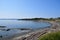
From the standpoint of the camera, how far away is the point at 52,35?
611 inches

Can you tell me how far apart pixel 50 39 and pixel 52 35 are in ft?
2.29

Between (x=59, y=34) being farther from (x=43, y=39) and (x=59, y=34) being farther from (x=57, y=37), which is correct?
(x=43, y=39)

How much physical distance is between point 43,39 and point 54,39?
1225 millimetres

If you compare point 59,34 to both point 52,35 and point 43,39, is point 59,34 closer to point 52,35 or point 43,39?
point 52,35

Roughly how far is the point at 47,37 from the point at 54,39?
2.77 feet

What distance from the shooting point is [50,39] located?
49.2ft

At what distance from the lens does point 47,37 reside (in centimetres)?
1541

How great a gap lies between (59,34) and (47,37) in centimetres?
143

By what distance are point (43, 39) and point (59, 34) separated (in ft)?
6.28

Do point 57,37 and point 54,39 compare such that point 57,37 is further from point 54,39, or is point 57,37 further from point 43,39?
point 43,39

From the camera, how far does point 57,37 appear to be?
15.2m

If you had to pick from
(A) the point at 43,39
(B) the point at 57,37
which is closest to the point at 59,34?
(B) the point at 57,37

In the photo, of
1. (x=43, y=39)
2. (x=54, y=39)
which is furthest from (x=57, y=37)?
(x=43, y=39)

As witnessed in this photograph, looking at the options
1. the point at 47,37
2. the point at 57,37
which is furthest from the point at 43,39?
the point at 57,37
